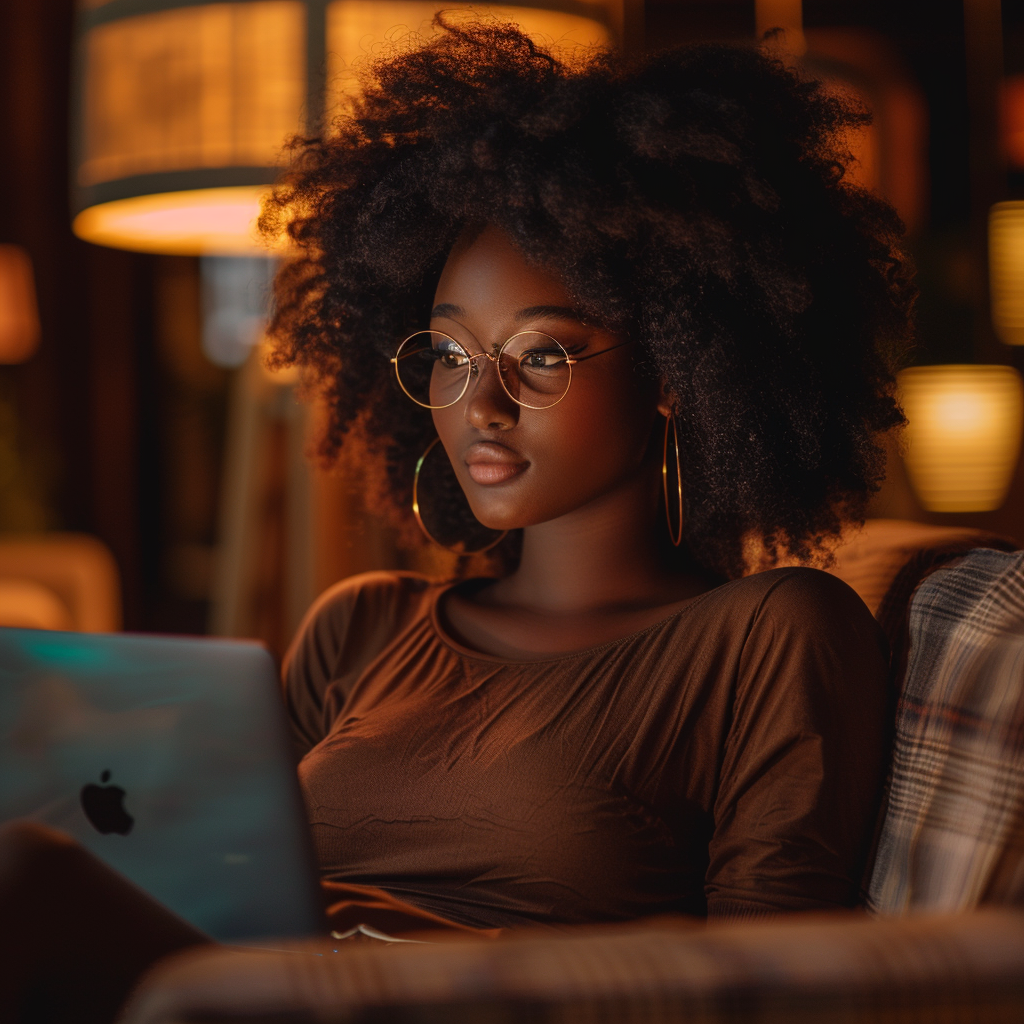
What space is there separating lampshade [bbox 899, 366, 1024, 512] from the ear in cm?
219

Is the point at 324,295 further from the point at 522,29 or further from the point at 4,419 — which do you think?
the point at 4,419

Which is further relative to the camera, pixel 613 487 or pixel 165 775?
pixel 613 487

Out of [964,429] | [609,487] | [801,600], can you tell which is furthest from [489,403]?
[964,429]

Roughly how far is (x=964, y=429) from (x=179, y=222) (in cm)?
224

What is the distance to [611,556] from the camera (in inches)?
51.8

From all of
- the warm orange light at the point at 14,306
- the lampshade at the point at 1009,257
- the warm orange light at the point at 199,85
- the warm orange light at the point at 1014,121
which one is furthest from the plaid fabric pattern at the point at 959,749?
the warm orange light at the point at 14,306

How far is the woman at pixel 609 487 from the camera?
1048mm

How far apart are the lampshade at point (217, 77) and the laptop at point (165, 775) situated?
0.78 m

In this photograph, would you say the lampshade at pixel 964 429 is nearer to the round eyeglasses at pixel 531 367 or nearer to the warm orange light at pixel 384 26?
the warm orange light at pixel 384 26

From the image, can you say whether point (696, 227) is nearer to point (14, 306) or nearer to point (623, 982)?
point (623, 982)

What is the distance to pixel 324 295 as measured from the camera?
1.50m

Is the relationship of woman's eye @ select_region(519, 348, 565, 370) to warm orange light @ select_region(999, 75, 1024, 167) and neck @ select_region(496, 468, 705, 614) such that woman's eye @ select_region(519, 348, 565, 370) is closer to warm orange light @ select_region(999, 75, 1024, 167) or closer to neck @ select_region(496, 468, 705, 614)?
neck @ select_region(496, 468, 705, 614)

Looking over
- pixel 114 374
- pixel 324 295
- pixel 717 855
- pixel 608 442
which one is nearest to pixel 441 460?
pixel 324 295

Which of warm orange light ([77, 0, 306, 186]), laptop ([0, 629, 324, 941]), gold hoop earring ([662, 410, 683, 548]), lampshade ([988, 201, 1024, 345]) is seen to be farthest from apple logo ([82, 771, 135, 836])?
lampshade ([988, 201, 1024, 345])
